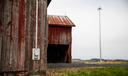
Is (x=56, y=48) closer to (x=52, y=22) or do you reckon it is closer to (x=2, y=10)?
(x=52, y=22)

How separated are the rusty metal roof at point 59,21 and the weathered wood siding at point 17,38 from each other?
23457 millimetres

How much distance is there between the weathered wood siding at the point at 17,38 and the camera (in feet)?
20.8

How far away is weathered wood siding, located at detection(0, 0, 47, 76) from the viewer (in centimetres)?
634

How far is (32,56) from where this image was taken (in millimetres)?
6566

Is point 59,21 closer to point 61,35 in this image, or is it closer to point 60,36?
point 61,35

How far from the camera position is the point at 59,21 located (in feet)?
102

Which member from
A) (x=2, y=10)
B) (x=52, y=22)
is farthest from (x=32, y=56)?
(x=52, y=22)

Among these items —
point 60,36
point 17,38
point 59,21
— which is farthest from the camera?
point 59,21

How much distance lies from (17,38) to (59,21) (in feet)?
81.7

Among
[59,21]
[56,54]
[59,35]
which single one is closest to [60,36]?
[59,35]

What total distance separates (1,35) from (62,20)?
1001 inches

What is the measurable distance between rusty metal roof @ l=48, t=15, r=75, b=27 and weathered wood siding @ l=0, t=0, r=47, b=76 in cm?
2346

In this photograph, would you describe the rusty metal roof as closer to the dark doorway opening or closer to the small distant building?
the small distant building

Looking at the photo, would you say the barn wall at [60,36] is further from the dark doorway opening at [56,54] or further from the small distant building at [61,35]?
the dark doorway opening at [56,54]
